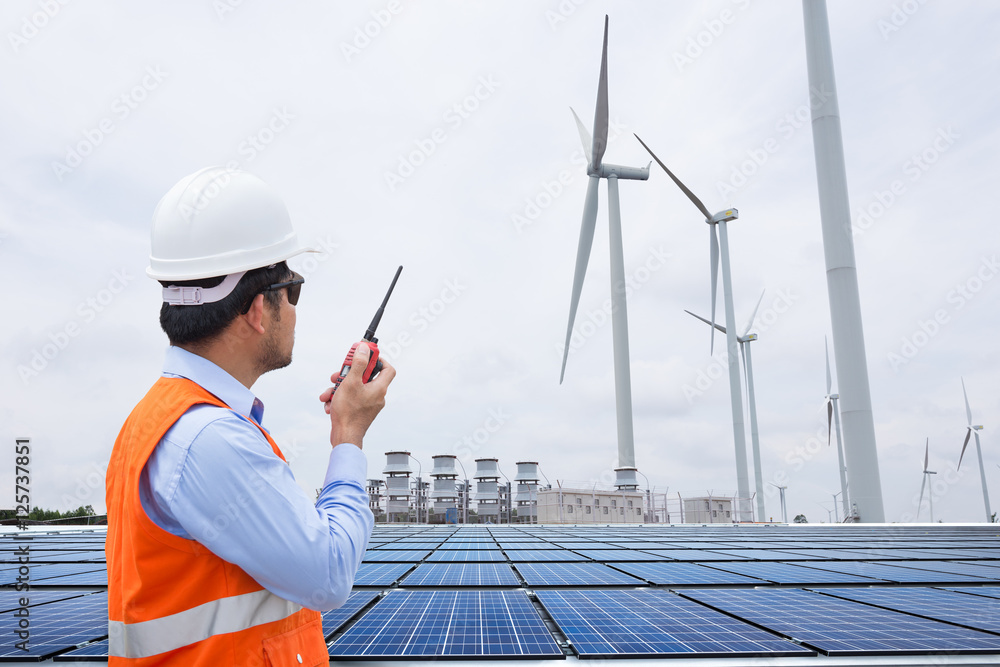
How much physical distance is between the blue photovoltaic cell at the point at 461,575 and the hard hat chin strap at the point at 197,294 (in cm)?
443

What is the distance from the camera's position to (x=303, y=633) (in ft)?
7.70

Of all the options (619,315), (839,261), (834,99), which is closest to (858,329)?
(839,261)

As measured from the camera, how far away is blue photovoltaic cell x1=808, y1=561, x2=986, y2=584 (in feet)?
22.8

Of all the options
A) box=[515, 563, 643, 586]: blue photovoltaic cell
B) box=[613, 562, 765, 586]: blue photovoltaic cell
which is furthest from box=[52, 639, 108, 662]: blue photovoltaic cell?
box=[613, 562, 765, 586]: blue photovoltaic cell

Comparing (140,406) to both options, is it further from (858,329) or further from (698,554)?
(858,329)

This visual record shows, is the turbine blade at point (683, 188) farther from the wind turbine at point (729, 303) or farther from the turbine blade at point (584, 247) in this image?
the turbine blade at point (584, 247)

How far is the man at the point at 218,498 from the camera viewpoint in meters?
2.00

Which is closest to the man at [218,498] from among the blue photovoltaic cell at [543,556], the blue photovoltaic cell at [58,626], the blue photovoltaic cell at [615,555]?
the blue photovoltaic cell at [58,626]

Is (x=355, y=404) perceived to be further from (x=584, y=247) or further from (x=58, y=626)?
(x=584, y=247)

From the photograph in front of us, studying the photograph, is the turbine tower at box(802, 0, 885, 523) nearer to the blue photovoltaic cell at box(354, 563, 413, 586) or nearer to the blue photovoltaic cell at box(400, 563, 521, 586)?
the blue photovoltaic cell at box(400, 563, 521, 586)

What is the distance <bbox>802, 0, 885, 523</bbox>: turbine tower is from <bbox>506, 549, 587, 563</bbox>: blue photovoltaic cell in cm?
1736

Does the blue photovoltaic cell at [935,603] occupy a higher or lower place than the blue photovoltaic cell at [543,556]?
higher

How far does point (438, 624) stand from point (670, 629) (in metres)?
1.67

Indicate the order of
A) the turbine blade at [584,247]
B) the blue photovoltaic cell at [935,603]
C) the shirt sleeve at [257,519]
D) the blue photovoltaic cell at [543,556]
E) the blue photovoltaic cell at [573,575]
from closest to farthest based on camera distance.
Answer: the shirt sleeve at [257,519] < the blue photovoltaic cell at [935,603] < the blue photovoltaic cell at [573,575] < the blue photovoltaic cell at [543,556] < the turbine blade at [584,247]
